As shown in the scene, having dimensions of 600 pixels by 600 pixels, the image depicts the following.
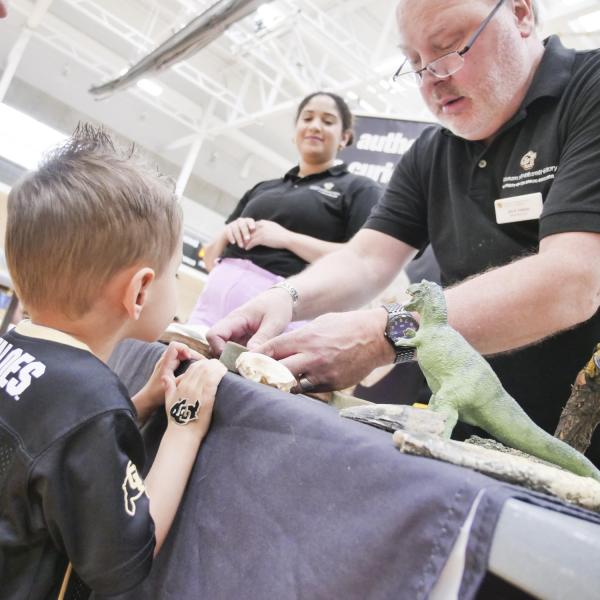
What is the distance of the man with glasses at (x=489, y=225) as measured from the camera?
2.70ft

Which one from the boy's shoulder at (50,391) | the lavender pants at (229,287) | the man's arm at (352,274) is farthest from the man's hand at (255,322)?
the lavender pants at (229,287)

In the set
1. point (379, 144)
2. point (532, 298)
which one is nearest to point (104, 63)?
point (379, 144)

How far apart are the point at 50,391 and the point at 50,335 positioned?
114mm

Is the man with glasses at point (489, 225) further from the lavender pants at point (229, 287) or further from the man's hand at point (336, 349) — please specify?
the lavender pants at point (229, 287)

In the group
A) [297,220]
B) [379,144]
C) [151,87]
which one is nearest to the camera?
Answer: [297,220]

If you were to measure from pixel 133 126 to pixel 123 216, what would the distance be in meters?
11.6

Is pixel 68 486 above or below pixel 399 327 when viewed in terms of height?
below

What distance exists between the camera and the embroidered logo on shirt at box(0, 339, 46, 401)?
2.16ft

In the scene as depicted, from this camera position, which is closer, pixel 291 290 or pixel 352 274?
pixel 291 290

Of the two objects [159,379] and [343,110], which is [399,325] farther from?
Answer: [343,110]

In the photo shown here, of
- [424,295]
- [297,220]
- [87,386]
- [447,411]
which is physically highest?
[297,220]

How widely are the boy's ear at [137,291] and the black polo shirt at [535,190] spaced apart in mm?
553

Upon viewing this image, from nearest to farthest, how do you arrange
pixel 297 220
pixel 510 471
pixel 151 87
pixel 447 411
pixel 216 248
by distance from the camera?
pixel 510 471
pixel 447 411
pixel 297 220
pixel 216 248
pixel 151 87

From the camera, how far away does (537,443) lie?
1.88ft
